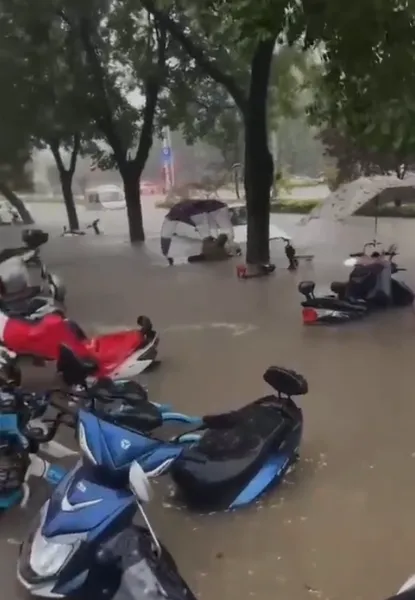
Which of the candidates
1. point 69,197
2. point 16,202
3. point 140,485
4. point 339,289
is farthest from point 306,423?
point 69,197

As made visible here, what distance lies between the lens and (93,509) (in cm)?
201

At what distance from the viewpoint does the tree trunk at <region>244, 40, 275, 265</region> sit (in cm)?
702

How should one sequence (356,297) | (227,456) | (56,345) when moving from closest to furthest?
(227,456), (56,345), (356,297)

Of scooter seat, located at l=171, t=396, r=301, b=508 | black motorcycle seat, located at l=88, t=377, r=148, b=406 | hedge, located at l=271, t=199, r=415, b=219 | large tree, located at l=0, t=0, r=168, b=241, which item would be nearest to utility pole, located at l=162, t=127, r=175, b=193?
large tree, located at l=0, t=0, r=168, b=241

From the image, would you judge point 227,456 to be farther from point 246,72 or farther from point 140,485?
point 246,72

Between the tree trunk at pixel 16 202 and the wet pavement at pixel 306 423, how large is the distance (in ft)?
11.2

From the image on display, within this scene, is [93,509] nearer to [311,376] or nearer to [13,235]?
[311,376]

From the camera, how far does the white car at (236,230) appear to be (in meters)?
8.34

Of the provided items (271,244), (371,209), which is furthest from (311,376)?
(371,209)

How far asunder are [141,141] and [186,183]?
2.52 ft

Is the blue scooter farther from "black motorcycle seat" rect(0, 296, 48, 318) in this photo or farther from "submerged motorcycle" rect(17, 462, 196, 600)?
"black motorcycle seat" rect(0, 296, 48, 318)

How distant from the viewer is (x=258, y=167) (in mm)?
7027

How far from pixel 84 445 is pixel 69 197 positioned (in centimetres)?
882

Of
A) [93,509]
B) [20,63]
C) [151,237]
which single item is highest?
[20,63]
